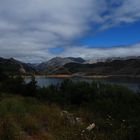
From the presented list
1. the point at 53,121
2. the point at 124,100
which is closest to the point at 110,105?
the point at 124,100

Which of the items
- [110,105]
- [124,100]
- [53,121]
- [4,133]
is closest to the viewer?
[4,133]

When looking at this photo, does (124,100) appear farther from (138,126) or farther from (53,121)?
(138,126)

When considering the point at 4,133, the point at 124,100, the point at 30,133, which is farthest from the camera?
the point at 124,100

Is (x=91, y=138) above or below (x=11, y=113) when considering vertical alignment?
below

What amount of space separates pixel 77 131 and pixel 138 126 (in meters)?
1.95

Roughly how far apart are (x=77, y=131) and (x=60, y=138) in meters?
1.23

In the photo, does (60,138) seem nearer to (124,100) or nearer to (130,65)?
(124,100)

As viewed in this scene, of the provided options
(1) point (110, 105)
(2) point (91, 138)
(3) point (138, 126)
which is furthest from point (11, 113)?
(1) point (110, 105)

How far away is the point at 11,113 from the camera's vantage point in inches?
386

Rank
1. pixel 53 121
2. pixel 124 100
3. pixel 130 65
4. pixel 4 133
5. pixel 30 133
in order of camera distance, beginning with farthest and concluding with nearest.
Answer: pixel 130 65
pixel 124 100
pixel 53 121
pixel 30 133
pixel 4 133

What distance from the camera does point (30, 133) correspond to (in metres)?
8.44

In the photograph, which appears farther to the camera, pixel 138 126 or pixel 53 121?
pixel 53 121

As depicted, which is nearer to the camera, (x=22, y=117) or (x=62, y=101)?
(x=22, y=117)

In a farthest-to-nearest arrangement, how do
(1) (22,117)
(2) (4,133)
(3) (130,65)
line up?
1. (3) (130,65)
2. (1) (22,117)
3. (2) (4,133)
